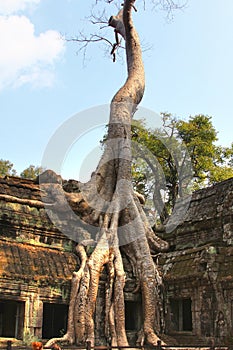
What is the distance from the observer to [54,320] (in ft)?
33.0

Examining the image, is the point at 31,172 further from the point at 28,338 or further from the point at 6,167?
the point at 28,338

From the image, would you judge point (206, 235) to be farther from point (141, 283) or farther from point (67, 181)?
point (67, 181)

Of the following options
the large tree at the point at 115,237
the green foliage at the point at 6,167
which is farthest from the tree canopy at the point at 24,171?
the large tree at the point at 115,237

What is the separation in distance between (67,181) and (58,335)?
4.06m

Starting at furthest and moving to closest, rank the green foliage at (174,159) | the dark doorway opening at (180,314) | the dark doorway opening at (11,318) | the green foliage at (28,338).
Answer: the green foliage at (174,159) → the dark doorway opening at (180,314) → the dark doorway opening at (11,318) → the green foliage at (28,338)

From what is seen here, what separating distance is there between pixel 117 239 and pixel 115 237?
0.22 ft

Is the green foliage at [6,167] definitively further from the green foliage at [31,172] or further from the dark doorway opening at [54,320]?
the dark doorway opening at [54,320]

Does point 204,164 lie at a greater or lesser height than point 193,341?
greater

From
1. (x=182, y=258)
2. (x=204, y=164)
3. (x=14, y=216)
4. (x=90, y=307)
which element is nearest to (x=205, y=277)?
Result: (x=182, y=258)

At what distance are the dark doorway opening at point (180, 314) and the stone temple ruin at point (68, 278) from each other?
2cm

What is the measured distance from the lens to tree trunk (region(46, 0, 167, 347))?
948 cm

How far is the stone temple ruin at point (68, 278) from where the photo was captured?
9102 millimetres

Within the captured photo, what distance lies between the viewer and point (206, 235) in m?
11.9

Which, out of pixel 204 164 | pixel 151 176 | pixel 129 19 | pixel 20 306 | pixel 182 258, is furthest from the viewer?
pixel 151 176
